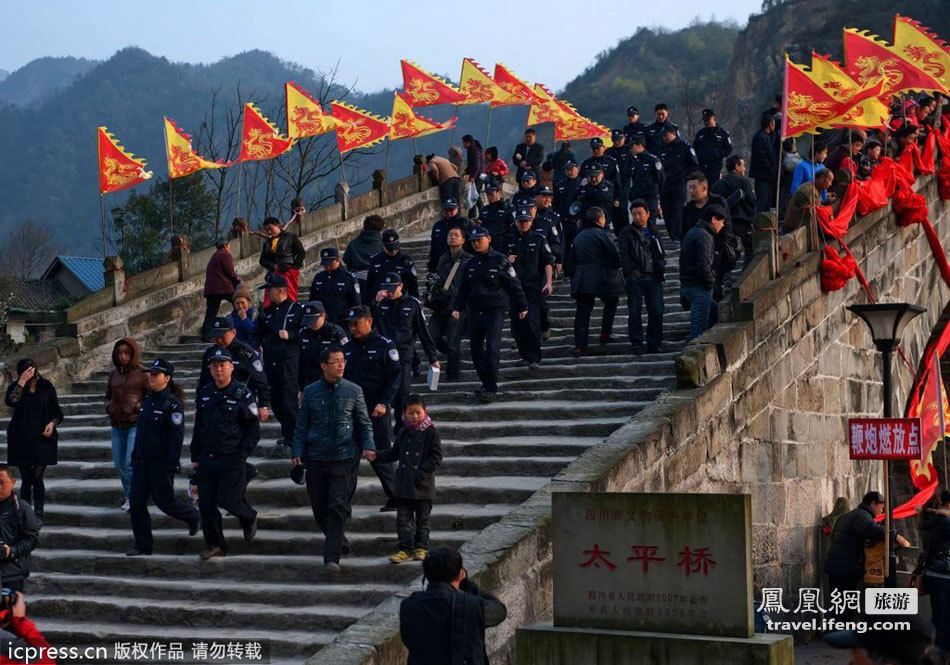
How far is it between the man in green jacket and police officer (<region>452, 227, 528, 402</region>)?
10.1 feet

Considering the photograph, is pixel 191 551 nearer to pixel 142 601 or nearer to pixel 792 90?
pixel 142 601

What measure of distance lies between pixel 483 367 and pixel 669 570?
6.90 m

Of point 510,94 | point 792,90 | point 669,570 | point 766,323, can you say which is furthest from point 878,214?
point 669,570

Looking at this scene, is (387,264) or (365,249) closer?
(387,264)

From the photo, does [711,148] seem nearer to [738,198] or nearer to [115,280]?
[738,198]

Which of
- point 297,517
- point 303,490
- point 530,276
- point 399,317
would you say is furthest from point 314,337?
point 530,276

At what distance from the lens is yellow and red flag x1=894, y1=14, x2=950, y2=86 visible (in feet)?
58.9

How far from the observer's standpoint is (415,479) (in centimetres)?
1000

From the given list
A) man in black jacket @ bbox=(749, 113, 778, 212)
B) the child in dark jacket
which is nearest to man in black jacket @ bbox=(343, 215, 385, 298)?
man in black jacket @ bbox=(749, 113, 778, 212)

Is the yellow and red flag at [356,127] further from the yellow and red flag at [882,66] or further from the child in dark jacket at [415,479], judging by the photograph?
the child in dark jacket at [415,479]

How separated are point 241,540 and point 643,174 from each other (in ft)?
30.6

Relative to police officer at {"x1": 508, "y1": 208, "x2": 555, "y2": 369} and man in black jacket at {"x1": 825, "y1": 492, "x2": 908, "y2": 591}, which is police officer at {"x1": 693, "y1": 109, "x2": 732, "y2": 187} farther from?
man in black jacket at {"x1": 825, "y1": 492, "x2": 908, "y2": 591}

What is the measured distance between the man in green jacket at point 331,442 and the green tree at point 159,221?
3006 centimetres

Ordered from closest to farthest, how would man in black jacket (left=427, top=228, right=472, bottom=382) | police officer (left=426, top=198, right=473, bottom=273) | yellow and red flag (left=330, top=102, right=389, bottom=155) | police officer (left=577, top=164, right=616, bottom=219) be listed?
man in black jacket (left=427, top=228, right=472, bottom=382)
police officer (left=426, top=198, right=473, bottom=273)
police officer (left=577, top=164, right=616, bottom=219)
yellow and red flag (left=330, top=102, right=389, bottom=155)
